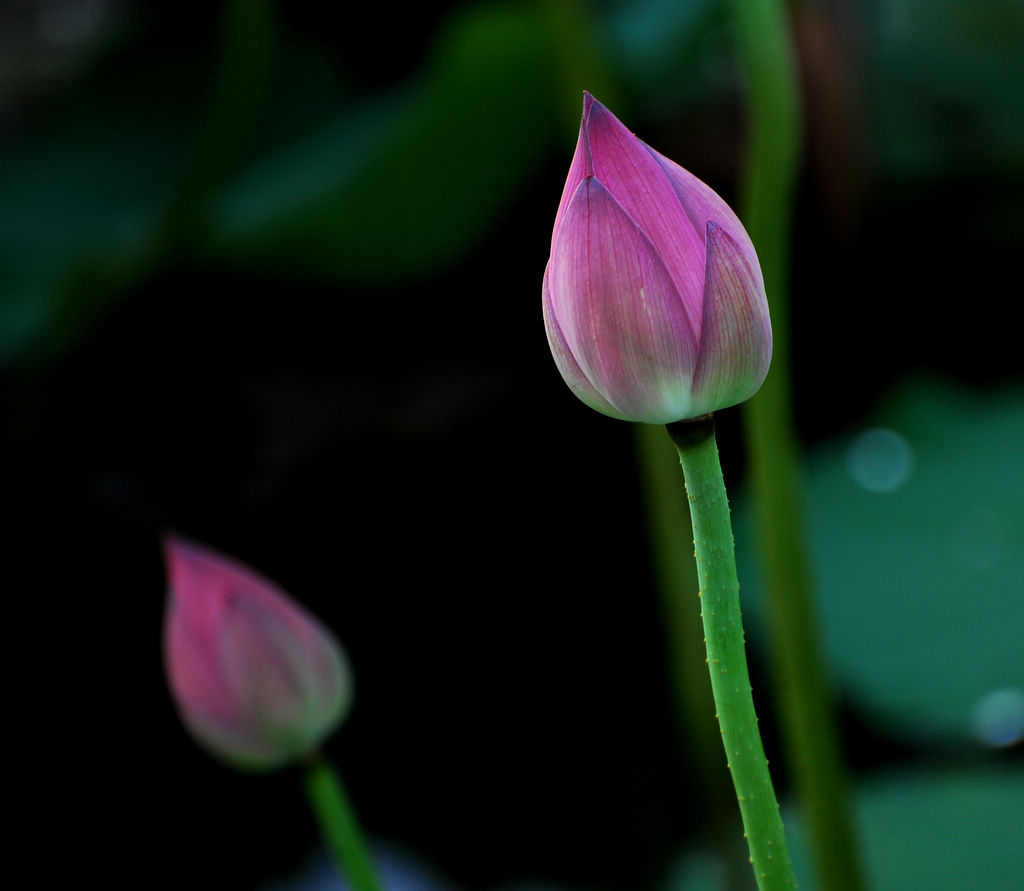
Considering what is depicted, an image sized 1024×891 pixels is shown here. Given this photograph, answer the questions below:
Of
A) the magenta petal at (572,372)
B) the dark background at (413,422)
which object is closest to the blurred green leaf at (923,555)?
the dark background at (413,422)

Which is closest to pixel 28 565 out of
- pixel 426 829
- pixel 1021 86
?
pixel 426 829

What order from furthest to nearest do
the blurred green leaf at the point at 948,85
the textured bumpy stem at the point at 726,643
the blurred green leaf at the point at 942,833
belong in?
the blurred green leaf at the point at 948,85, the blurred green leaf at the point at 942,833, the textured bumpy stem at the point at 726,643

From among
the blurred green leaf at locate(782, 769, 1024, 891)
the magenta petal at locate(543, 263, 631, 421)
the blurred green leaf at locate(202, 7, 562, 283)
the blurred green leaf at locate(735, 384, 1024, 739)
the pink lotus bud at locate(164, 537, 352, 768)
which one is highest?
the blurred green leaf at locate(202, 7, 562, 283)

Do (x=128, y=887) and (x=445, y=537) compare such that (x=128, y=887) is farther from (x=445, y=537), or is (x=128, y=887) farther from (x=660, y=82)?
(x=660, y=82)

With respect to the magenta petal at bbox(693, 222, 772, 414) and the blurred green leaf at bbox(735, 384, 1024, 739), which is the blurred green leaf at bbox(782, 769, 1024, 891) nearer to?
the blurred green leaf at bbox(735, 384, 1024, 739)

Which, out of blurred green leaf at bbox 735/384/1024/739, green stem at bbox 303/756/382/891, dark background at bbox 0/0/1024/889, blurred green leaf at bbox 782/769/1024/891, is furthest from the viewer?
dark background at bbox 0/0/1024/889

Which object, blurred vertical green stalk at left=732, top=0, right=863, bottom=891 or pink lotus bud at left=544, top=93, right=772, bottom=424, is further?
blurred vertical green stalk at left=732, top=0, right=863, bottom=891

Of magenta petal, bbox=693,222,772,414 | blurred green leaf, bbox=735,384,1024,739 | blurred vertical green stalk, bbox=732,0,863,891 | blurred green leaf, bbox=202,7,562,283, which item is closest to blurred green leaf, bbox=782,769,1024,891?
blurred green leaf, bbox=735,384,1024,739

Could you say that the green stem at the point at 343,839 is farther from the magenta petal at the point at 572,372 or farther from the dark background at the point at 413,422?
the dark background at the point at 413,422
